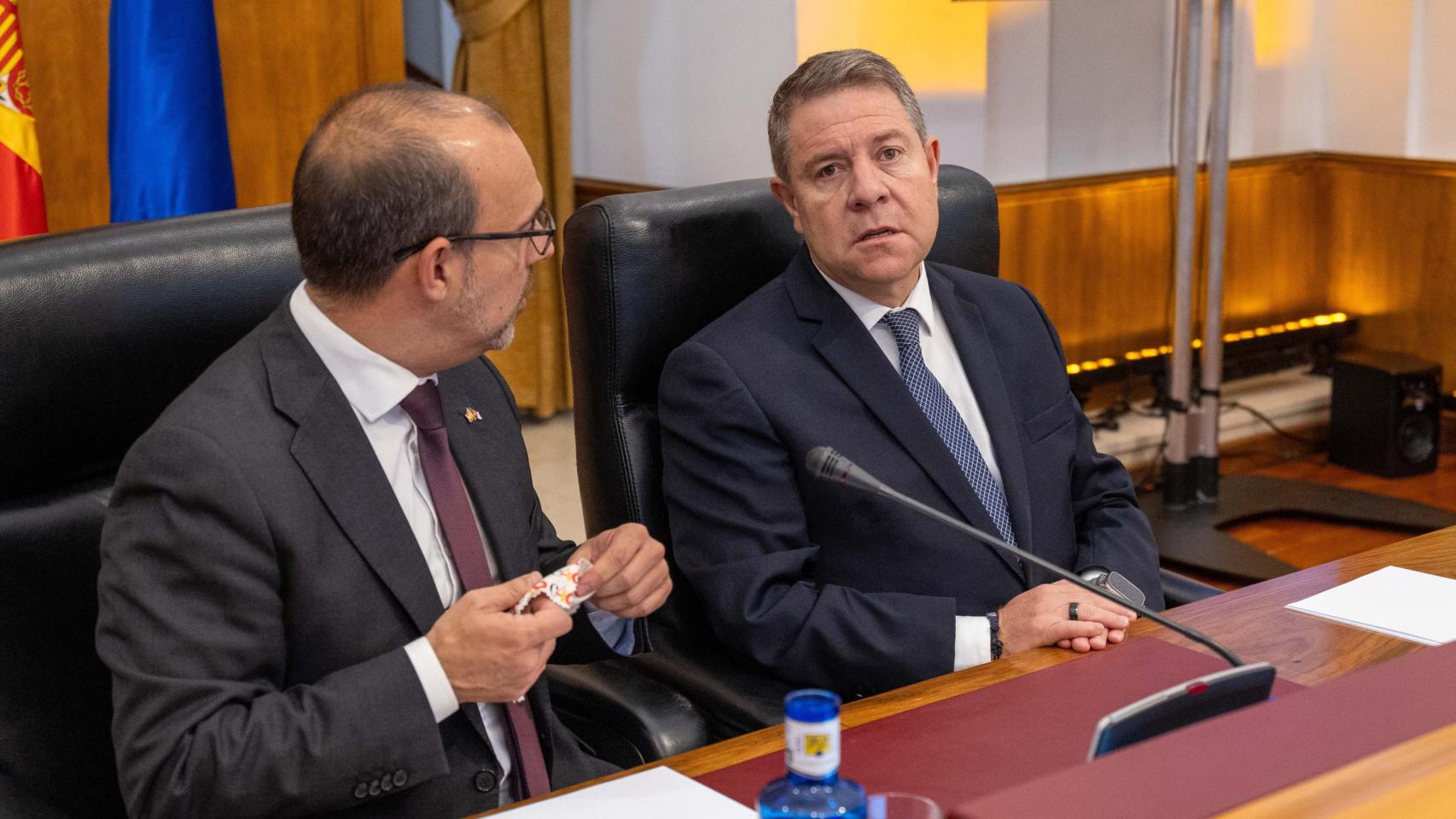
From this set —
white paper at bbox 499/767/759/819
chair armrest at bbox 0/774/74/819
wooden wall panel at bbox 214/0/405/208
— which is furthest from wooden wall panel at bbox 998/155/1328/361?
chair armrest at bbox 0/774/74/819

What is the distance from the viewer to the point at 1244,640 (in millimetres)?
1442

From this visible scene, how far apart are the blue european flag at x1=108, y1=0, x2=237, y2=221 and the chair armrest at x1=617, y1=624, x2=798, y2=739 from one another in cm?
136

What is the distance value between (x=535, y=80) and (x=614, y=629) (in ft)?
10.5

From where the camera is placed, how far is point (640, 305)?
70.6 inches

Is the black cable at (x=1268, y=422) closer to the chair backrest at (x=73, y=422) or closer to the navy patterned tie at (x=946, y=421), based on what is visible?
the navy patterned tie at (x=946, y=421)

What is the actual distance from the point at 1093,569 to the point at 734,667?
0.50m

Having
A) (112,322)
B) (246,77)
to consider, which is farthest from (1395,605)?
(246,77)

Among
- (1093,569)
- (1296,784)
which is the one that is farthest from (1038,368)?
(1296,784)

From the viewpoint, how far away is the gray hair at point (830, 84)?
1.87 meters

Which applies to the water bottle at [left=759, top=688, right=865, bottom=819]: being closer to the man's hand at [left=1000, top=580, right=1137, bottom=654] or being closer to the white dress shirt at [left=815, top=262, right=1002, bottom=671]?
the man's hand at [left=1000, top=580, right=1137, bottom=654]

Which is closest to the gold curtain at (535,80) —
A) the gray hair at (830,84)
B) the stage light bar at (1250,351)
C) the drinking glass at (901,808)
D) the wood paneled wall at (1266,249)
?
the wood paneled wall at (1266,249)

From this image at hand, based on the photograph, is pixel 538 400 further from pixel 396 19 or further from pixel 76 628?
pixel 76 628

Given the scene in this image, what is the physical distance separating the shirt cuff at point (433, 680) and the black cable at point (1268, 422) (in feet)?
13.0

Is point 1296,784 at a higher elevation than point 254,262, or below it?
below
